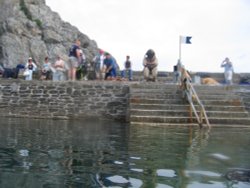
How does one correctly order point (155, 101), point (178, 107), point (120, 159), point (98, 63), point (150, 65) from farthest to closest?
1. point (98, 63)
2. point (150, 65)
3. point (155, 101)
4. point (178, 107)
5. point (120, 159)

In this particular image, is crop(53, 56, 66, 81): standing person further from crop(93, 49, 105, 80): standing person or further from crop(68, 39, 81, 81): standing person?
crop(93, 49, 105, 80): standing person

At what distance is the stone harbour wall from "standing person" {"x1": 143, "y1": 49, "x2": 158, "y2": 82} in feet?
5.58

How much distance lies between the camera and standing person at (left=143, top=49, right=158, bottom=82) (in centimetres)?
2050

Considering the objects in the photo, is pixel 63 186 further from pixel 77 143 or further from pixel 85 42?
pixel 85 42

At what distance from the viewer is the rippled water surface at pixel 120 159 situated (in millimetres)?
6812

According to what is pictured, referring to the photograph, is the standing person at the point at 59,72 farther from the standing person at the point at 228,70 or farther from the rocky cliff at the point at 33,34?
the rocky cliff at the point at 33,34

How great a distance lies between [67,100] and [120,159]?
10787 millimetres

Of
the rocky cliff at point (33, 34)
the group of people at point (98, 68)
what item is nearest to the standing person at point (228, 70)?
the group of people at point (98, 68)

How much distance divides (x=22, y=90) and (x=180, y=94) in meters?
6.38

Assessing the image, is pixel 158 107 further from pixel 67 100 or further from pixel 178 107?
pixel 67 100

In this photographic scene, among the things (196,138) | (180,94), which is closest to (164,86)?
(180,94)

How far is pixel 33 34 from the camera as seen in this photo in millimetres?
38781

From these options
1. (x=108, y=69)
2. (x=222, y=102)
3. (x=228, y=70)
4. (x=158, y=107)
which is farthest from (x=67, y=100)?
(x=228, y=70)

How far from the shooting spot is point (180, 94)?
18625 millimetres
